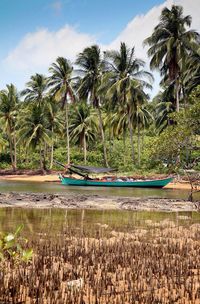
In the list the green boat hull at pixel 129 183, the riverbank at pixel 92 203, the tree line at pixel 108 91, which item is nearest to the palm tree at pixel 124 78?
the tree line at pixel 108 91

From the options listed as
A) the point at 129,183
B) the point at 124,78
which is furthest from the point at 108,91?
the point at 129,183

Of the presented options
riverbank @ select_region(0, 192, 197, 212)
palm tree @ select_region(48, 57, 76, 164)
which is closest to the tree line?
palm tree @ select_region(48, 57, 76, 164)

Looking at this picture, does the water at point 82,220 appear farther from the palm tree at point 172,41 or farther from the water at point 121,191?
the palm tree at point 172,41

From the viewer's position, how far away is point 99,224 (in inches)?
487

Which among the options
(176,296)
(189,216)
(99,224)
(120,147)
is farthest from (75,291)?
(120,147)

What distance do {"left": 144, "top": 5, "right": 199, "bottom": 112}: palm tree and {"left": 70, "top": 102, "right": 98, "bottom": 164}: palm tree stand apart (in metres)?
14.8

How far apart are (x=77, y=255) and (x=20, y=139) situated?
41.2 m

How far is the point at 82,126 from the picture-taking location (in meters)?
49.7

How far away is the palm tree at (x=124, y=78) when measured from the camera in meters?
41.8

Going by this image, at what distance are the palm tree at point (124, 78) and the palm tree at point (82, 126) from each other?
25.5ft

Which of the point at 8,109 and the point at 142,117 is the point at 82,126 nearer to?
the point at 142,117

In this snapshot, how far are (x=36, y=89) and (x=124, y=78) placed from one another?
1492 centimetres

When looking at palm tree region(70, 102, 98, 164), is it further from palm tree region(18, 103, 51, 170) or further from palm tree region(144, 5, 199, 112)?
palm tree region(144, 5, 199, 112)

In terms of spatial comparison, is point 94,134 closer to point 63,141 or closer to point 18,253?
point 63,141
